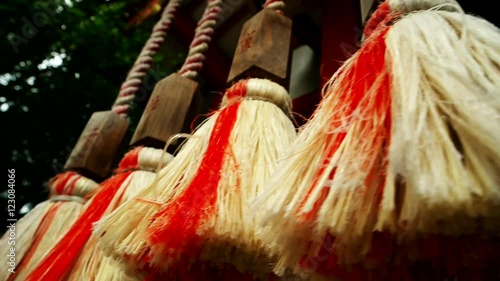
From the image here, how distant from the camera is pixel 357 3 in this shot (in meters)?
1.18

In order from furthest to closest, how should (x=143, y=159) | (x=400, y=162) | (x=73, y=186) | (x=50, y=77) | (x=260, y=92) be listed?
(x=50, y=77), (x=73, y=186), (x=143, y=159), (x=260, y=92), (x=400, y=162)

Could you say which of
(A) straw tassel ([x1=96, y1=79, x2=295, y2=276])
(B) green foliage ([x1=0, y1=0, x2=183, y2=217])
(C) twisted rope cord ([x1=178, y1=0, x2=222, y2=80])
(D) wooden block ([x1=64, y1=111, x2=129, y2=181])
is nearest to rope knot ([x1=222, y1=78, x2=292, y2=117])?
(A) straw tassel ([x1=96, y1=79, x2=295, y2=276])

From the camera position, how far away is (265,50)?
80 cm

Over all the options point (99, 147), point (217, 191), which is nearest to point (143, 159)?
point (99, 147)

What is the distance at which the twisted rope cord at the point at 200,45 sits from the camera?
1045mm

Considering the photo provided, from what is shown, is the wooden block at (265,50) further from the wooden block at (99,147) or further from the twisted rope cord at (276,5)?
the wooden block at (99,147)

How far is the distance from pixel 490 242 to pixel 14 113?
5.46ft

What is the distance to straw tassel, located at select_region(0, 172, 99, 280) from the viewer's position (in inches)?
36.9

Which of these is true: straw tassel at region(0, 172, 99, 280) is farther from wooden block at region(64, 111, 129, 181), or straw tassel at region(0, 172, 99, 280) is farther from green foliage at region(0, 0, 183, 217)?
green foliage at region(0, 0, 183, 217)

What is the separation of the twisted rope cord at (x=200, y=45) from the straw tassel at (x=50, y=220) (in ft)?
1.14

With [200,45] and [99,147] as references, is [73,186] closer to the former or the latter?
[99,147]

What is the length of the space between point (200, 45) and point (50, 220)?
518 mm

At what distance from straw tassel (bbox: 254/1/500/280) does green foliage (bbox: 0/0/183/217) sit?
1297 mm

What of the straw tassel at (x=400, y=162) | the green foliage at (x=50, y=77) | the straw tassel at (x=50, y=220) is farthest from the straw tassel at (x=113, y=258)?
the green foliage at (x=50, y=77)
